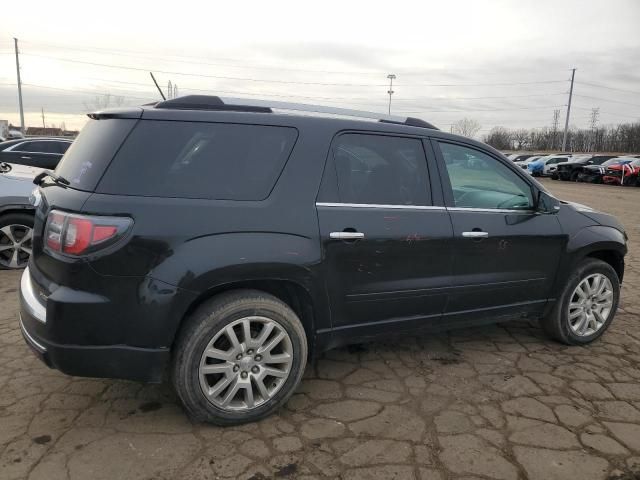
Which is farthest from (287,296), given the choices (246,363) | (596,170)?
(596,170)

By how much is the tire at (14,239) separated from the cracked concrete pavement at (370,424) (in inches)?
87.9

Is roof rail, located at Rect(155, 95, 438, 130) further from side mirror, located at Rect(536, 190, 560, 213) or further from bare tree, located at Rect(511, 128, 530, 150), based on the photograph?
bare tree, located at Rect(511, 128, 530, 150)

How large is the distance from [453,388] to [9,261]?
17.1ft

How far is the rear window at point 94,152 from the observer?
2.61 metres

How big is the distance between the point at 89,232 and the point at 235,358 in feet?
3.24

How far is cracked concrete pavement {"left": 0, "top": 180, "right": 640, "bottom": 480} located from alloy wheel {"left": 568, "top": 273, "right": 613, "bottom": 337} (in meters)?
0.29

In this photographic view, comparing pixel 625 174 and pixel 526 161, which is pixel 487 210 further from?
pixel 526 161

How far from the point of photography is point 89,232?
2451 mm

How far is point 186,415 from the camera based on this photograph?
2.97 meters

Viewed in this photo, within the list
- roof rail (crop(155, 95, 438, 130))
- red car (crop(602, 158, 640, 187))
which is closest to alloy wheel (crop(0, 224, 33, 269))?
roof rail (crop(155, 95, 438, 130))

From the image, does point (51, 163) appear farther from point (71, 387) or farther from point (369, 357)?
point (369, 357)

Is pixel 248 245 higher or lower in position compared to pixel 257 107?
lower

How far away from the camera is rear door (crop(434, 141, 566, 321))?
3467 millimetres

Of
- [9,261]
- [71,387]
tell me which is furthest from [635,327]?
[9,261]
